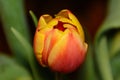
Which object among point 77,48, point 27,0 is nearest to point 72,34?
point 77,48

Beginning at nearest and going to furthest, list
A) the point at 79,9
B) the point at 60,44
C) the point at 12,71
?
the point at 60,44
the point at 12,71
the point at 79,9

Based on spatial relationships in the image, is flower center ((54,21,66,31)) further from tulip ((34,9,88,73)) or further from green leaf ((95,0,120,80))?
green leaf ((95,0,120,80))

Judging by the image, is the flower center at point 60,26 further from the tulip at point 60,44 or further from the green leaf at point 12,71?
the green leaf at point 12,71

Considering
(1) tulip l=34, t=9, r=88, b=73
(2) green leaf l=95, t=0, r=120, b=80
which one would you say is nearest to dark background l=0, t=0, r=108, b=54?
(2) green leaf l=95, t=0, r=120, b=80

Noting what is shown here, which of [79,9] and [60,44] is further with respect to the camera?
[79,9]

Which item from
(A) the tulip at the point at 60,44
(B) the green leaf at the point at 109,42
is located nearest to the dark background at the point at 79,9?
(B) the green leaf at the point at 109,42

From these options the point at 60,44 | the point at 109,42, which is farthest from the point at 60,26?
the point at 109,42

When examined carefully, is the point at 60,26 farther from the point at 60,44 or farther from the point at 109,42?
the point at 109,42
